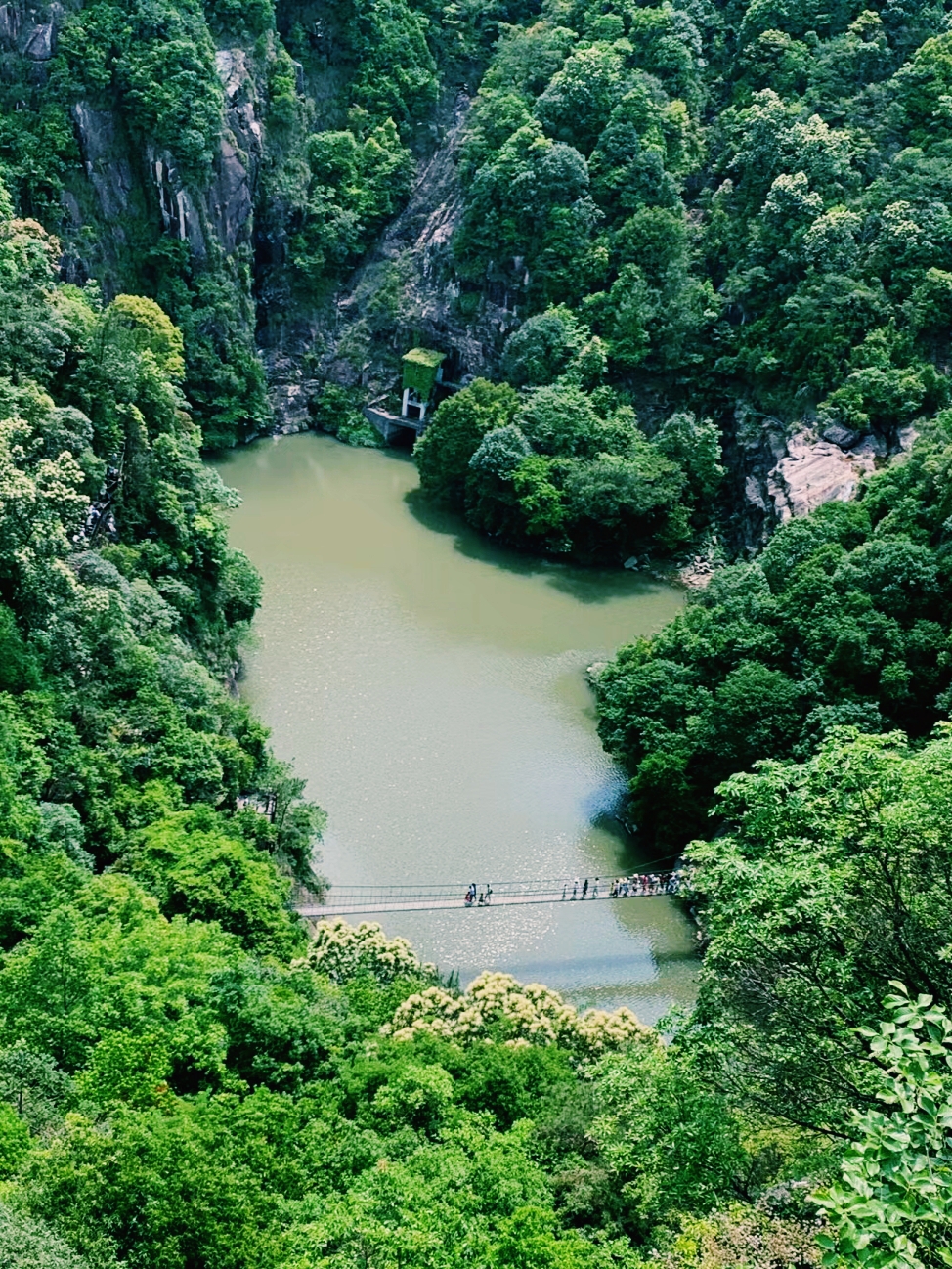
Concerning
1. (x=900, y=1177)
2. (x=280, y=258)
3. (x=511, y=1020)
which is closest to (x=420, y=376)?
(x=280, y=258)

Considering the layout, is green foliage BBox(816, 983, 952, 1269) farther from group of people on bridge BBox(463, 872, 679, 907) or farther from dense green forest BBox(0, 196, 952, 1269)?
group of people on bridge BBox(463, 872, 679, 907)

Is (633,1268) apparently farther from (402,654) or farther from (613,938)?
(402,654)

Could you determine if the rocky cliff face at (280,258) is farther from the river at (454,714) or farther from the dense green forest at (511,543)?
the river at (454,714)

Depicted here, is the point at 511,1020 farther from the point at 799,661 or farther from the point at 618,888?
the point at 799,661

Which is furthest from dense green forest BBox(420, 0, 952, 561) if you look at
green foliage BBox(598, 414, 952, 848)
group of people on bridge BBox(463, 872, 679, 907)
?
group of people on bridge BBox(463, 872, 679, 907)

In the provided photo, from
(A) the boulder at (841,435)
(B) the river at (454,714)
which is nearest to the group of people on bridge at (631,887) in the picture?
(B) the river at (454,714)

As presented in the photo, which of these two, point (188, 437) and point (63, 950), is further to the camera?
point (188, 437)

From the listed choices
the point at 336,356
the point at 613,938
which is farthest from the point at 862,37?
the point at 613,938

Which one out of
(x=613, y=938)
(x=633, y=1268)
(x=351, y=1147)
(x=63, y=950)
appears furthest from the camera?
(x=613, y=938)
